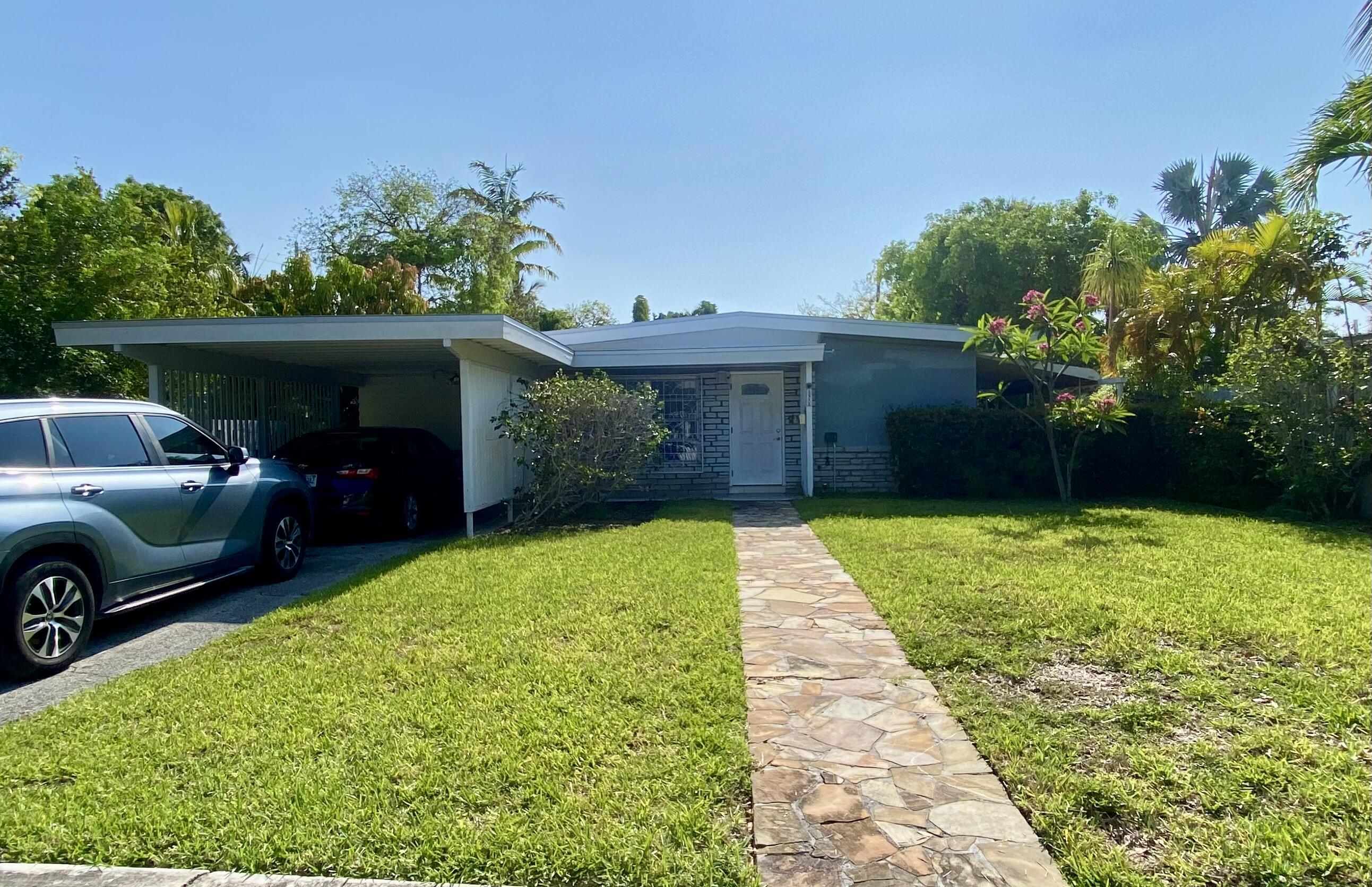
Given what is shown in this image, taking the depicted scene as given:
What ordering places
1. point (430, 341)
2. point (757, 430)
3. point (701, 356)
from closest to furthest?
point (430, 341) < point (701, 356) < point (757, 430)

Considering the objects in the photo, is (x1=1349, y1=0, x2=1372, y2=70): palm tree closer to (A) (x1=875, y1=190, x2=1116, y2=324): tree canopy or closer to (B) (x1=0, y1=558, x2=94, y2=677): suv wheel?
(B) (x1=0, y1=558, x2=94, y2=677): suv wheel

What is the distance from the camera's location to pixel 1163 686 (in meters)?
3.90

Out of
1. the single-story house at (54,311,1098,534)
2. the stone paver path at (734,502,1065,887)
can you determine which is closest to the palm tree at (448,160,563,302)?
the single-story house at (54,311,1098,534)

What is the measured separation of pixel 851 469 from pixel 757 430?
188cm

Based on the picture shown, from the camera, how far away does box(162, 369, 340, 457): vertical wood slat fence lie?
9.33m

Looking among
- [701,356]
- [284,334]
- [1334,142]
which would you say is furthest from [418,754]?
[1334,142]

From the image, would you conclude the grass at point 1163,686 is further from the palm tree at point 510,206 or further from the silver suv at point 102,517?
the palm tree at point 510,206

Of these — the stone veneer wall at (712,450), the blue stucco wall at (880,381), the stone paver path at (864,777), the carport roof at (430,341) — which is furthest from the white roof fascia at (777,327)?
the stone paver path at (864,777)

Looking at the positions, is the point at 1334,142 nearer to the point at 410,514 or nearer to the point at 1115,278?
the point at 1115,278

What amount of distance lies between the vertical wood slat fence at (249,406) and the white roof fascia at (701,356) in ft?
15.2

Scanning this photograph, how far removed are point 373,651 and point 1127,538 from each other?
7740 mm

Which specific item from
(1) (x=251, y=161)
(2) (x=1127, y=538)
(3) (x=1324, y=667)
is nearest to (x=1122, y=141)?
(2) (x=1127, y=538)

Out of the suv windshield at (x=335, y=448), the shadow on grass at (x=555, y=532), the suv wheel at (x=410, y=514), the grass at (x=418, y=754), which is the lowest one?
the grass at (x=418, y=754)

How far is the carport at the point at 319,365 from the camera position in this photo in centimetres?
806
